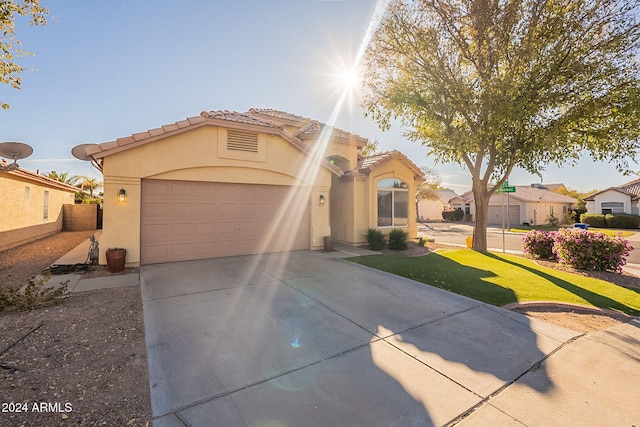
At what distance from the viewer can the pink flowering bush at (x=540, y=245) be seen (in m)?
11.8

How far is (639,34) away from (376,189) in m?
10.1

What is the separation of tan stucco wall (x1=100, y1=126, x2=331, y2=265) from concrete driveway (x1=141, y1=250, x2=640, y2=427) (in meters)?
2.62

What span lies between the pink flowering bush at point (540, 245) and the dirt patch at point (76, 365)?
14579mm

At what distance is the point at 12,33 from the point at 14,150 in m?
3.41

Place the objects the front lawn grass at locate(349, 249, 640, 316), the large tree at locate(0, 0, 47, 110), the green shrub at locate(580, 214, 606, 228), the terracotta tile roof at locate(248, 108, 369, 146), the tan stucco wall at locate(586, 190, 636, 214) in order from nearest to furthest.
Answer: the front lawn grass at locate(349, 249, 640, 316) < the large tree at locate(0, 0, 47, 110) < the terracotta tile roof at locate(248, 108, 369, 146) < the green shrub at locate(580, 214, 606, 228) < the tan stucco wall at locate(586, 190, 636, 214)

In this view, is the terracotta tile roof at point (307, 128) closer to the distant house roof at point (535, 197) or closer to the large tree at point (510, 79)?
the large tree at point (510, 79)

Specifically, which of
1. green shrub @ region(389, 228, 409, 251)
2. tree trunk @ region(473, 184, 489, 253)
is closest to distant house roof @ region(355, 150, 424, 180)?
green shrub @ region(389, 228, 409, 251)

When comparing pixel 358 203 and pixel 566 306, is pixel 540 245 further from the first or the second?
pixel 358 203

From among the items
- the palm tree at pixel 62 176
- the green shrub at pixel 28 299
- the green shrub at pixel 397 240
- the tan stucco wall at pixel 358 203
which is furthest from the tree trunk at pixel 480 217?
the palm tree at pixel 62 176

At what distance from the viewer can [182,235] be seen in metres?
9.28

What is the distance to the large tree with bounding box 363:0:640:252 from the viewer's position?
945cm

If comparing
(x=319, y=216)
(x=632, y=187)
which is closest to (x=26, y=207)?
(x=319, y=216)

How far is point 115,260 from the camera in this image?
25.6ft

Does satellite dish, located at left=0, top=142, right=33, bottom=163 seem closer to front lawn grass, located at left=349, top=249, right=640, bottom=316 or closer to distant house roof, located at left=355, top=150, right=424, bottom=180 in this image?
front lawn grass, located at left=349, top=249, right=640, bottom=316
